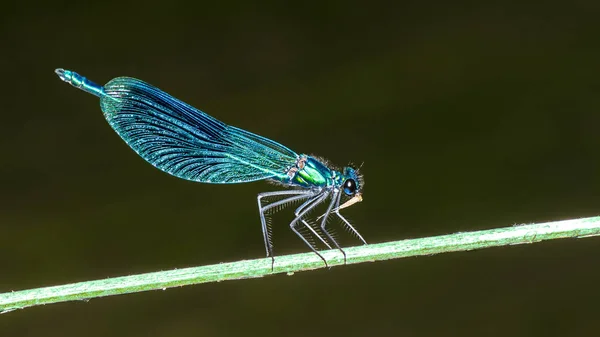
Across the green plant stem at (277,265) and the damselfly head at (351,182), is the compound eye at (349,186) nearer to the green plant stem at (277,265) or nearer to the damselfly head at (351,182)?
the damselfly head at (351,182)

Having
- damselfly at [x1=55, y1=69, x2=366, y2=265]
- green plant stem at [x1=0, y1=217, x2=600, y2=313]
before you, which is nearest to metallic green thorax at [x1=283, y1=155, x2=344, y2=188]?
damselfly at [x1=55, y1=69, x2=366, y2=265]

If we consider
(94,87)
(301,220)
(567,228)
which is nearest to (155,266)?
(301,220)

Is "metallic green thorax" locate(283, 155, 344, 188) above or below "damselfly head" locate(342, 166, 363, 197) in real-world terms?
above

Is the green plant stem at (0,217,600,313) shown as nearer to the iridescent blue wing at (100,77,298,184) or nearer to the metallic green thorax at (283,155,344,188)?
the iridescent blue wing at (100,77,298,184)

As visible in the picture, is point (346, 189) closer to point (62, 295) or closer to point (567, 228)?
point (567, 228)

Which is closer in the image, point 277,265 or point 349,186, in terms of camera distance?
point 277,265

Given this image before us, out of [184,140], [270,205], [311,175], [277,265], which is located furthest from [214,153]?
[277,265]

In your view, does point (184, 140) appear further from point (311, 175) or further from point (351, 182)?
point (351, 182)
